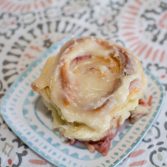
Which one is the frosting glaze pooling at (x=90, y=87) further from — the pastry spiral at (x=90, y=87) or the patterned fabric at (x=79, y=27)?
the patterned fabric at (x=79, y=27)

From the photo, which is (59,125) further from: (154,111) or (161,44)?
(161,44)

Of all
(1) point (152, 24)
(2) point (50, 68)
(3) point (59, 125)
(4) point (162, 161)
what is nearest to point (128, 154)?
(4) point (162, 161)

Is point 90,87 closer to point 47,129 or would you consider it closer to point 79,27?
point 47,129

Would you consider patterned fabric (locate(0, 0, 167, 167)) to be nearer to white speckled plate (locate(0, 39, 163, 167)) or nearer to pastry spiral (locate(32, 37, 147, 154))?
white speckled plate (locate(0, 39, 163, 167))

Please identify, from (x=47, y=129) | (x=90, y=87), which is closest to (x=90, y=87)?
(x=90, y=87)

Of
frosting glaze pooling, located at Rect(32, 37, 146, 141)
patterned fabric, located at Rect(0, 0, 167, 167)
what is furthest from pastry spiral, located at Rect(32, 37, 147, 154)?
patterned fabric, located at Rect(0, 0, 167, 167)

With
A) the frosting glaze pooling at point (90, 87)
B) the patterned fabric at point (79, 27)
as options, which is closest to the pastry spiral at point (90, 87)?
the frosting glaze pooling at point (90, 87)
